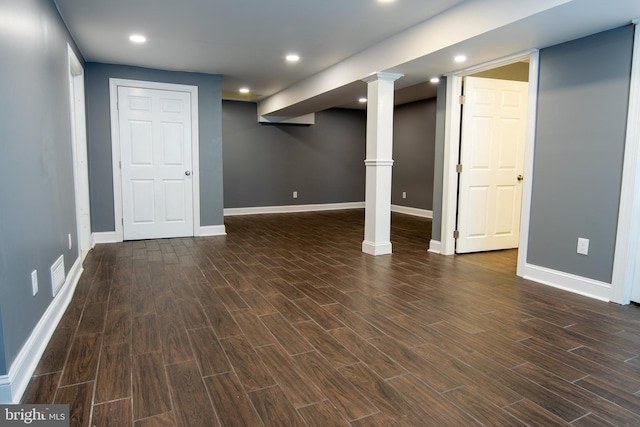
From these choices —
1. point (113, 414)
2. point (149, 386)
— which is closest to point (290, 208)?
point (149, 386)

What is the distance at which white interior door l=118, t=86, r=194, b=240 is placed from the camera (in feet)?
17.6

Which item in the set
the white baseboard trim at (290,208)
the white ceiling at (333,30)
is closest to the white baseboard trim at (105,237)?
the white ceiling at (333,30)

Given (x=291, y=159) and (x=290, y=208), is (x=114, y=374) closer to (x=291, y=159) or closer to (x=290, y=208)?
(x=290, y=208)

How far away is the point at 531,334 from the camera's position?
2.48m

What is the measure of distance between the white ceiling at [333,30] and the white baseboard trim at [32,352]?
240cm

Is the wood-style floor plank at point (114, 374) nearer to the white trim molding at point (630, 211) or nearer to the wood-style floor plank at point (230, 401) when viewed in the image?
the wood-style floor plank at point (230, 401)

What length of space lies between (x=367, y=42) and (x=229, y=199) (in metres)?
4.97

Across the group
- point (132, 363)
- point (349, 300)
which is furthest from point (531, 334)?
point (132, 363)

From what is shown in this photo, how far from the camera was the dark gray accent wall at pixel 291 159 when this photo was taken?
27.3ft

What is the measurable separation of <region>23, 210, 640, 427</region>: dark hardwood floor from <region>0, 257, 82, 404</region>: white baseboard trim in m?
0.05

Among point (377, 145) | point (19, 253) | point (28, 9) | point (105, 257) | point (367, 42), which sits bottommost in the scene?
point (105, 257)

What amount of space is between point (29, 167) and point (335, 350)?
201 cm

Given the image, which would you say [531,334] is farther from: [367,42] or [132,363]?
[367,42]

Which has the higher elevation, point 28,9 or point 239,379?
point 28,9
